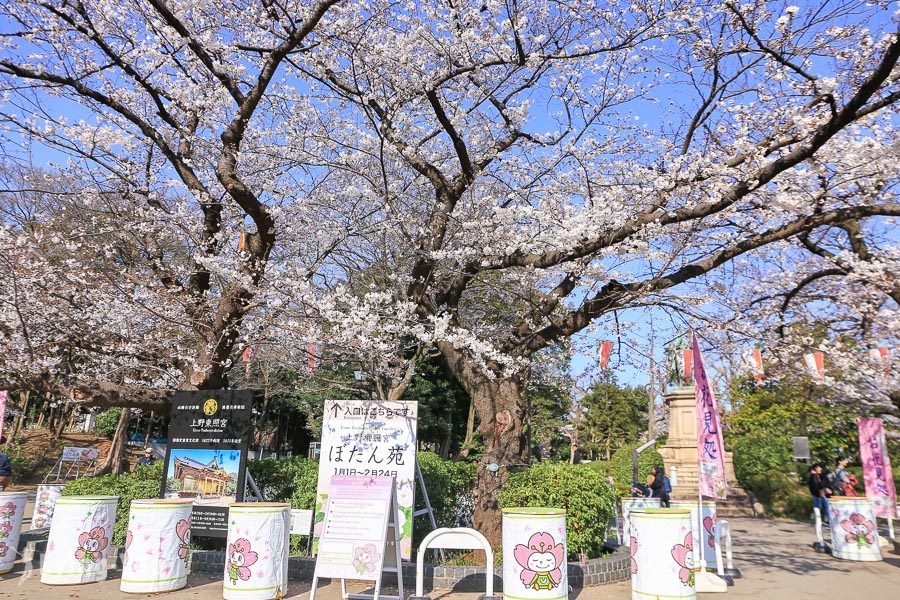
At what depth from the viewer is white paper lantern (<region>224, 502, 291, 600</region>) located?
6.06m

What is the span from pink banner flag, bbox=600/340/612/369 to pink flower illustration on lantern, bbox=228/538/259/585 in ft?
22.5

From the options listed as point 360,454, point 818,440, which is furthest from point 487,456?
point 818,440

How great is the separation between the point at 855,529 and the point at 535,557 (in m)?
6.81

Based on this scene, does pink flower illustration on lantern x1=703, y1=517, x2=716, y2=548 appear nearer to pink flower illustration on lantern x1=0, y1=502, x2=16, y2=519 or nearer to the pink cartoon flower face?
the pink cartoon flower face

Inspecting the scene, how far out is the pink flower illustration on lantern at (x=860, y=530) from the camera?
9.03m

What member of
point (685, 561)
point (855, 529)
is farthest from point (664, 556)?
point (855, 529)

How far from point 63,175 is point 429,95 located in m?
6.37

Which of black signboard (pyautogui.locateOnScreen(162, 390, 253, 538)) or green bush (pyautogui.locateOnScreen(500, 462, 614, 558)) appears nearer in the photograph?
green bush (pyautogui.locateOnScreen(500, 462, 614, 558))

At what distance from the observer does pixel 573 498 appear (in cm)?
720

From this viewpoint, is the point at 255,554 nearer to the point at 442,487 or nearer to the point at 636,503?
the point at 442,487

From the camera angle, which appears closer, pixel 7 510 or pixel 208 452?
pixel 7 510

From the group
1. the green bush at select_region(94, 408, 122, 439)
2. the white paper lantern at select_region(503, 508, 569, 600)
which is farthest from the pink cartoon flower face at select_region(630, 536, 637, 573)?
the green bush at select_region(94, 408, 122, 439)

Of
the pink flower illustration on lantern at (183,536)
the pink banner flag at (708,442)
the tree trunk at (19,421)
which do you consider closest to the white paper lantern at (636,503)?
the pink banner flag at (708,442)

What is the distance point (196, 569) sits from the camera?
753 cm
